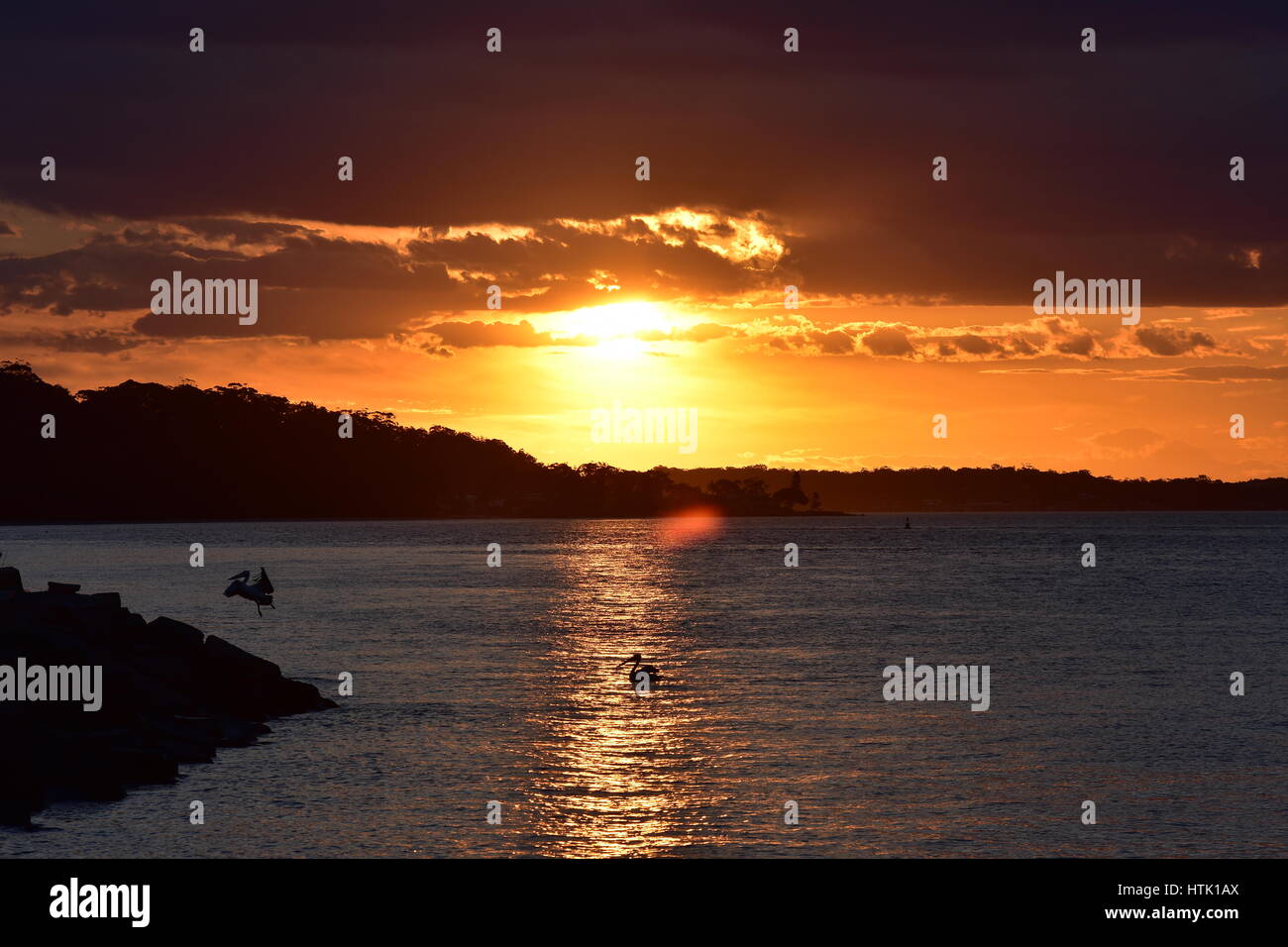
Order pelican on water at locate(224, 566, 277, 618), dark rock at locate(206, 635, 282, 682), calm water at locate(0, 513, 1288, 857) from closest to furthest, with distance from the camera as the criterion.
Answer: calm water at locate(0, 513, 1288, 857) → dark rock at locate(206, 635, 282, 682) → pelican on water at locate(224, 566, 277, 618)

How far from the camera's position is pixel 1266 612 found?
87.6 metres

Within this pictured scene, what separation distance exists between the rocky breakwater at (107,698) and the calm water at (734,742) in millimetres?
923

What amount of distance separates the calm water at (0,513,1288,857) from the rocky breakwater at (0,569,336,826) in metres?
0.92

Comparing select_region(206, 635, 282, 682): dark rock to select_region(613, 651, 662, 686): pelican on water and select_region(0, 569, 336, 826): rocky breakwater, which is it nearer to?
select_region(0, 569, 336, 826): rocky breakwater

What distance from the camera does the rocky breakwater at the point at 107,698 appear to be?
2859 cm

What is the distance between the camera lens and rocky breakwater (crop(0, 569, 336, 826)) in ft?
93.8

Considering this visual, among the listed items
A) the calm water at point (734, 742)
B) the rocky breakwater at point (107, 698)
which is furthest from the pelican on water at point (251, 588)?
the rocky breakwater at point (107, 698)

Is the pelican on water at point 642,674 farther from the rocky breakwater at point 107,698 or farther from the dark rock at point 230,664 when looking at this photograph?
the dark rock at point 230,664

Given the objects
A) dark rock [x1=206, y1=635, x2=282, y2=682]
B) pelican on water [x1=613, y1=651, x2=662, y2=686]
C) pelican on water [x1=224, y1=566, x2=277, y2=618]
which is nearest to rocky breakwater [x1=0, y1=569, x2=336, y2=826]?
dark rock [x1=206, y1=635, x2=282, y2=682]

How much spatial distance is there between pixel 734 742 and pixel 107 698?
16845mm

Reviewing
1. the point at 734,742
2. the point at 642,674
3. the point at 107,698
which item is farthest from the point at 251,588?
the point at 734,742
